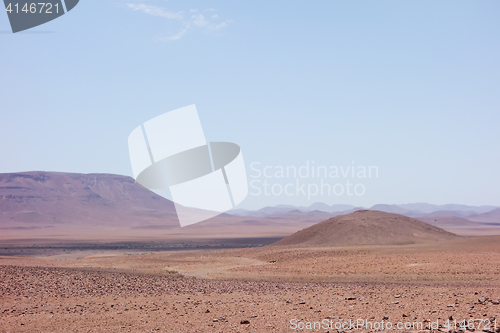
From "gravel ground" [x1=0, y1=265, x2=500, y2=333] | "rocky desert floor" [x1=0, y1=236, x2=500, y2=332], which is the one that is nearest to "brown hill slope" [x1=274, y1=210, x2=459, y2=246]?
"rocky desert floor" [x1=0, y1=236, x2=500, y2=332]

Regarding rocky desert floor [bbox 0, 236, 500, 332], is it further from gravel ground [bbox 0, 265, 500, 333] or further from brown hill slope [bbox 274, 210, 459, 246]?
brown hill slope [bbox 274, 210, 459, 246]

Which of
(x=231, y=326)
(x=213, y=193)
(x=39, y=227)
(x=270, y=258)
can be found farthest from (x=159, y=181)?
(x=39, y=227)

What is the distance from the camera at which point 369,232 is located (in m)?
55.2

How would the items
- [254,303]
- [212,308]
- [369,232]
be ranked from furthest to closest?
[369,232]
[254,303]
[212,308]

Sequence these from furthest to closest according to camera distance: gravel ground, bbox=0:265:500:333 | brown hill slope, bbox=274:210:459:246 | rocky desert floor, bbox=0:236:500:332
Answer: brown hill slope, bbox=274:210:459:246 → gravel ground, bbox=0:265:500:333 → rocky desert floor, bbox=0:236:500:332

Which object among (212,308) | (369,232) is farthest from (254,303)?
(369,232)

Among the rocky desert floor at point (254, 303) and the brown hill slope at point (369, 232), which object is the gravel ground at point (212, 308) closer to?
the rocky desert floor at point (254, 303)

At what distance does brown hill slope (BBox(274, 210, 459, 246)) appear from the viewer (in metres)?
52.9

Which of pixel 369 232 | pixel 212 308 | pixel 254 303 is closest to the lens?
pixel 212 308

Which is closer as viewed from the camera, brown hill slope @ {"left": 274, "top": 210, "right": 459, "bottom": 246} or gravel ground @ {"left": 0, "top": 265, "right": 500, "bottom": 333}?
gravel ground @ {"left": 0, "top": 265, "right": 500, "bottom": 333}

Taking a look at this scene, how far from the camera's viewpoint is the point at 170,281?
64.6ft

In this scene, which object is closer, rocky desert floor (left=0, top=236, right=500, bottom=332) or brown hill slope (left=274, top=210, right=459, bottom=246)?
rocky desert floor (left=0, top=236, right=500, bottom=332)

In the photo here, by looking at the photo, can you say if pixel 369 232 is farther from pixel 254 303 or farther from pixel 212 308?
pixel 212 308

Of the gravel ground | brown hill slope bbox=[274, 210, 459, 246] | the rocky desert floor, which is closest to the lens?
the rocky desert floor
